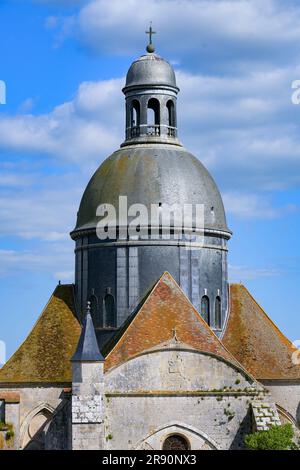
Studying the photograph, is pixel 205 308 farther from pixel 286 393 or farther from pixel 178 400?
pixel 178 400

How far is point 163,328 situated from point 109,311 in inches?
243

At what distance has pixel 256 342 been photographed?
50.3 metres

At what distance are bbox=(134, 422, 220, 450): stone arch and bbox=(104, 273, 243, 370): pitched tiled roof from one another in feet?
9.67

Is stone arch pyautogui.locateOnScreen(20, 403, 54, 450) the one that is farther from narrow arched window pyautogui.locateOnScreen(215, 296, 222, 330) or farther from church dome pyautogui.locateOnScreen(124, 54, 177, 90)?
church dome pyautogui.locateOnScreen(124, 54, 177, 90)

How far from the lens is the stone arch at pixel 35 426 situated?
49.9m

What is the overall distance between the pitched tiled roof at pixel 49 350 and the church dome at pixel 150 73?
34.8 ft

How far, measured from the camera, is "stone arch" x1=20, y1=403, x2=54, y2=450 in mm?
49875

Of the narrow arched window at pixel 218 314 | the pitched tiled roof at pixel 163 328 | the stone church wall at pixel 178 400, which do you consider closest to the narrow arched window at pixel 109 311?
the pitched tiled roof at pixel 163 328

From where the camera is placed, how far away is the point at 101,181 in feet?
169

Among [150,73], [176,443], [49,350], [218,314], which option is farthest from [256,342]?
[150,73]

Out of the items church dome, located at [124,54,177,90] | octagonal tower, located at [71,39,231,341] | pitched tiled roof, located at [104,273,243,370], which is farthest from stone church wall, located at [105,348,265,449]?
church dome, located at [124,54,177,90]

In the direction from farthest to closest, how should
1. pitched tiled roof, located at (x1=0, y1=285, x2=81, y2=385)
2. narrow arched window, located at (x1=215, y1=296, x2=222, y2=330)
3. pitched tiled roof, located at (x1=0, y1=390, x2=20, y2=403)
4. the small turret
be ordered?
narrow arched window, located at (x1=215, y1=296, x2=222, y2=330) → pitched tiled roof, located at (x1=0, y1=285, x2=81, y2=385) → pitched tiled roof, located at (x1=0, y1=390, x2=20, y2=403) → the small turret

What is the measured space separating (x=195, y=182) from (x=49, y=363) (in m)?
10.2
